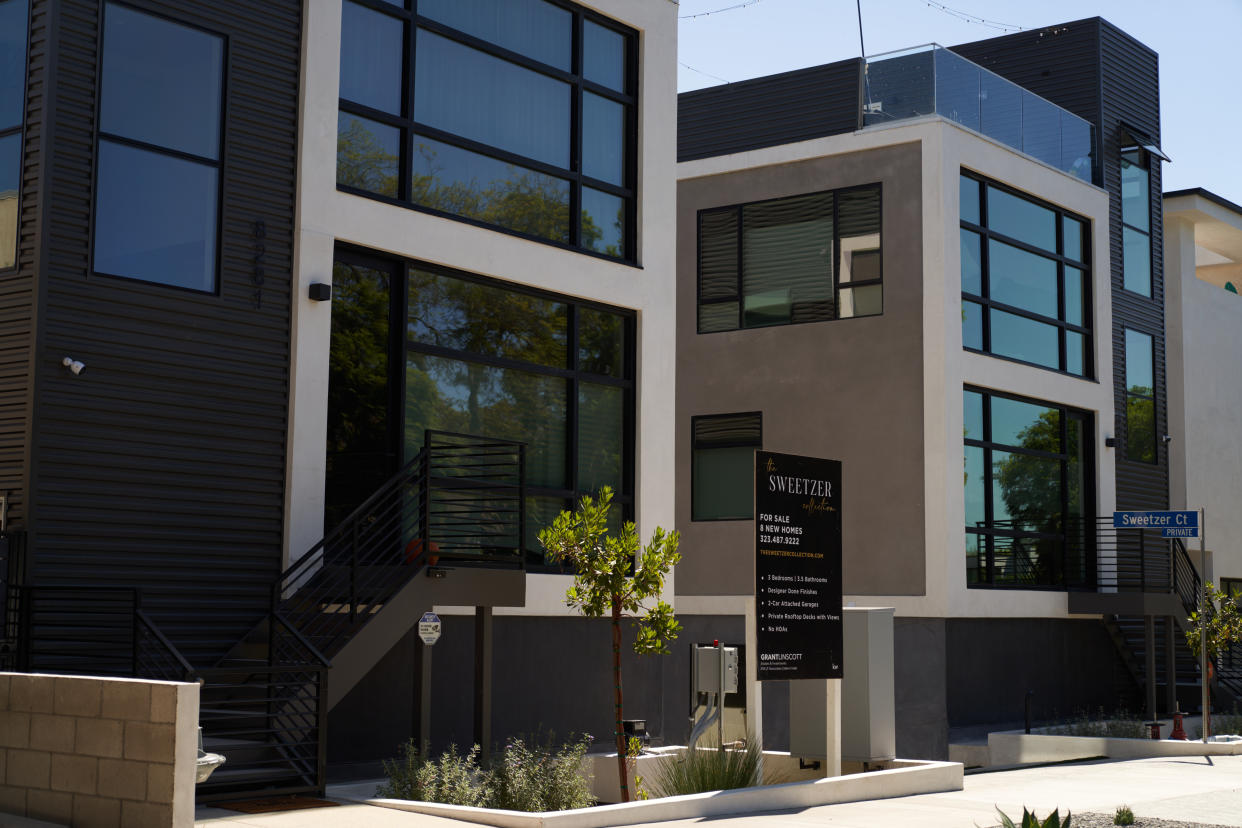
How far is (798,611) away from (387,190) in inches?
245

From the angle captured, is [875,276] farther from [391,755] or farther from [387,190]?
[391,755]

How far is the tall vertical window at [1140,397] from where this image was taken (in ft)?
90.6

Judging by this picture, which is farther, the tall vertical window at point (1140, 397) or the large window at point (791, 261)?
the tall vertical window at point (1140, 397)

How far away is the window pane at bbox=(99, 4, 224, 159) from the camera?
1271 centimetres

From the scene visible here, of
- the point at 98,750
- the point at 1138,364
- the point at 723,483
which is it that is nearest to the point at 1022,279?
the point at 1138,364

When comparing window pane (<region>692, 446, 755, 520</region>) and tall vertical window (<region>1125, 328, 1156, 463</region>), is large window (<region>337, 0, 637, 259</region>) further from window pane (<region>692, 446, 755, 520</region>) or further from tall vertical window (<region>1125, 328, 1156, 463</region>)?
tall vertical window (<region>1125, 328, 1156, 463</region>)

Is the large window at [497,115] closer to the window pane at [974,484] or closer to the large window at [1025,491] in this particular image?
the window pane at [974,484]

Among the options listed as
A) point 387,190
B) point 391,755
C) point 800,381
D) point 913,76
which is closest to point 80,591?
point 391,755

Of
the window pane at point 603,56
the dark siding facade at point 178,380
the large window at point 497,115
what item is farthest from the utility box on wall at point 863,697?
the window pane at point 603,56

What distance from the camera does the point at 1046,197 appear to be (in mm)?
25062

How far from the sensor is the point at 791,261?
2420 centimetres

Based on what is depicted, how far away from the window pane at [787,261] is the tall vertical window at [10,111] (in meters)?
14.2

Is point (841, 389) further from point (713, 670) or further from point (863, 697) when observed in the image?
point (863, 697)

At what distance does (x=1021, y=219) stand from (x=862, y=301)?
3568 millimetres
